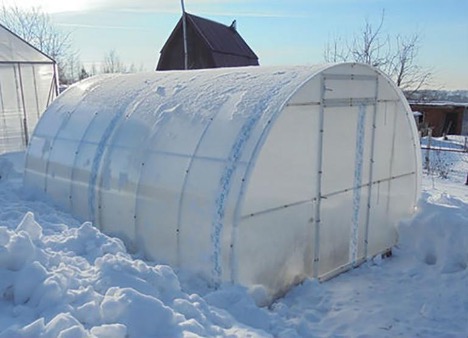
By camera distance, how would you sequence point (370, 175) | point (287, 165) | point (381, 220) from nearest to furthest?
point (287, 165) → point (370, 175) → point (381, 220)

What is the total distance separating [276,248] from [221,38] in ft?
62.4

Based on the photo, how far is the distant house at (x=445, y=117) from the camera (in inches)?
1248

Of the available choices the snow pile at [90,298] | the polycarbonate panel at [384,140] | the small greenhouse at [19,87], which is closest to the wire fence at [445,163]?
the polycarbonate panel at [384,140]

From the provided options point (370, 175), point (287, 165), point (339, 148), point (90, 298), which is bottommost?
point (90, 298)

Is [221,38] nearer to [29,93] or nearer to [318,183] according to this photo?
[29,93]

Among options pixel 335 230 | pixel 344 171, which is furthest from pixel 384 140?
pixel 335 230

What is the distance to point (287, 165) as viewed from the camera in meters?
5.00

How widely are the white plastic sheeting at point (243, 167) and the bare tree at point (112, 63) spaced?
37740 mm

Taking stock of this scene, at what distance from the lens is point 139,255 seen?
5.21 meters

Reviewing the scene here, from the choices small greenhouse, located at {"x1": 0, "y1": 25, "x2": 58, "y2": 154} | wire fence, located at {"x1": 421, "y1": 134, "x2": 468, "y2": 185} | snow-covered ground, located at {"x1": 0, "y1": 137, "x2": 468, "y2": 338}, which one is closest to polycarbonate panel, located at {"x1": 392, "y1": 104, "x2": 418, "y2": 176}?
snow-covered ground, located at {"x1": 0, "y1": 137, "x2": 468, "y2": 338}

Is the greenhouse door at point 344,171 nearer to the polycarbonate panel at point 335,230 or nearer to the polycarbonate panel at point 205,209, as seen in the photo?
the polycarbonate panel at point 335,230

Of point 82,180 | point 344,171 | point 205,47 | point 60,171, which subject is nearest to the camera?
point 344,171

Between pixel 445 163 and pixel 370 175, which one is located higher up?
pixel 370 175

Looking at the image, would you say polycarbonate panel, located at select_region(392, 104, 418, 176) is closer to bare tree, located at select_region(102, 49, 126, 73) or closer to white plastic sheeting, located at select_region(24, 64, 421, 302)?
white plastic sheeting, located at select_region(24, 64, 421, 302)
